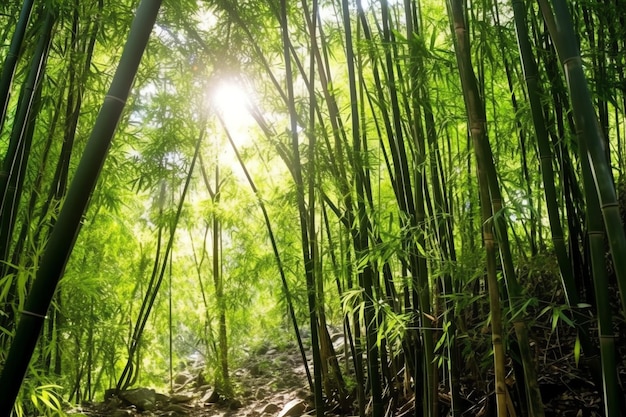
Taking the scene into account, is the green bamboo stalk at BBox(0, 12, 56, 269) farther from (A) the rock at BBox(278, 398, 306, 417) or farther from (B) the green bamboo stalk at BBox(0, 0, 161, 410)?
(A) the rock at BBox(278, 398, 306, 417)

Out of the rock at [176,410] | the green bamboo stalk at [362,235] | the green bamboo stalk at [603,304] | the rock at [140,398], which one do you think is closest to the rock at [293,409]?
the rock at [176,410]

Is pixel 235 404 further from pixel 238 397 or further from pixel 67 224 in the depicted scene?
pixel 67 224

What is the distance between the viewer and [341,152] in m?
2.52

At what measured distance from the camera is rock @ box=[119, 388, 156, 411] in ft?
12.1

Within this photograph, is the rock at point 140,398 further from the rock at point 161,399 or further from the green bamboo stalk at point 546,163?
the green bamboo stalk at point 546,163

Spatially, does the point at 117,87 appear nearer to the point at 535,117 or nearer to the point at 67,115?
the point at 535,117

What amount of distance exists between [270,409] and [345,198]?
7.50 feet

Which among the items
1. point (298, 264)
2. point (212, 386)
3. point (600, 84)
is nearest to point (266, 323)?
point (212, 386)

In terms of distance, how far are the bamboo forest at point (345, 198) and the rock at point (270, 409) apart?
0.08m

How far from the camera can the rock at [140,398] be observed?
12.1ft

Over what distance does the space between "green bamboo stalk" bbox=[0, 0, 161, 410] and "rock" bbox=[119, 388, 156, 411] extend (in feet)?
10.3

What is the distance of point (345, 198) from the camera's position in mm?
2434

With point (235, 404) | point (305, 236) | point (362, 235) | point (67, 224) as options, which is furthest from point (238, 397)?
point (67, 224)

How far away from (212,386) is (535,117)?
4180 mm
